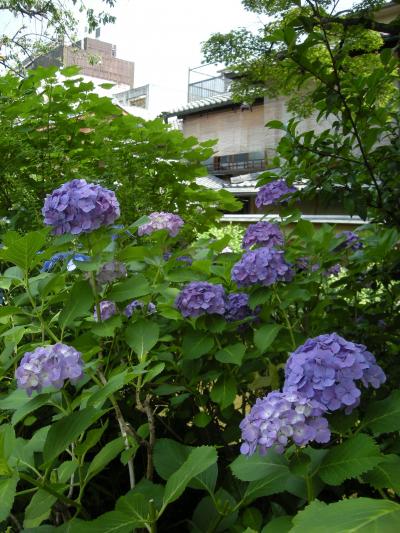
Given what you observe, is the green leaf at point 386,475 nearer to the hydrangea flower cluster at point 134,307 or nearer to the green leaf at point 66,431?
the green leaf at point 66,431

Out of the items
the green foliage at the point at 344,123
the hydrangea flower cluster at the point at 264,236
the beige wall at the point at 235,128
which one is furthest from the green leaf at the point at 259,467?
the beige wall at the point at 235,128

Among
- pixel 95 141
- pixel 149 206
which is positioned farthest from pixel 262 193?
pixel 95 141

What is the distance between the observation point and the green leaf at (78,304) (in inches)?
37.4

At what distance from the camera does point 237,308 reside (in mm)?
1188

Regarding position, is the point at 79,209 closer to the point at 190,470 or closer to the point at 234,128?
the point at 190,470

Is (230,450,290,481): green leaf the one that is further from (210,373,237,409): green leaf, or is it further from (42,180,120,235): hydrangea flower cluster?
(42,180,120,235): hydrangea flower cluster

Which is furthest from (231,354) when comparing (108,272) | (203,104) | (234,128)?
(203,104)

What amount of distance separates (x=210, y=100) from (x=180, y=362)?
18.7m

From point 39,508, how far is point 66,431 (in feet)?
0.43

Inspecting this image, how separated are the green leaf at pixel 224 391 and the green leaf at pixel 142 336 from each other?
0.17m

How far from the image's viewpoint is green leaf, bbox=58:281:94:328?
0.95 metres

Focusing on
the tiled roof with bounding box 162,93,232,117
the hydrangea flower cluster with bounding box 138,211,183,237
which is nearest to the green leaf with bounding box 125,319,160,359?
the hydrangea flower cluster with bounding box 138,211,183,237

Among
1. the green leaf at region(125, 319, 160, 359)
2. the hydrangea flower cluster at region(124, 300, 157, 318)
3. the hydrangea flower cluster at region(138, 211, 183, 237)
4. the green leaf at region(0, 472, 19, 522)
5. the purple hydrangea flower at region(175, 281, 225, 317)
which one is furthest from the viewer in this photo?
the hydrangea flower cluster at region(138, 211, 183, 237)

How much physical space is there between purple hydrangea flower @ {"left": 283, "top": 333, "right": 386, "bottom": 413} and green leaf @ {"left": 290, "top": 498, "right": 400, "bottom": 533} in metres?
0.23
